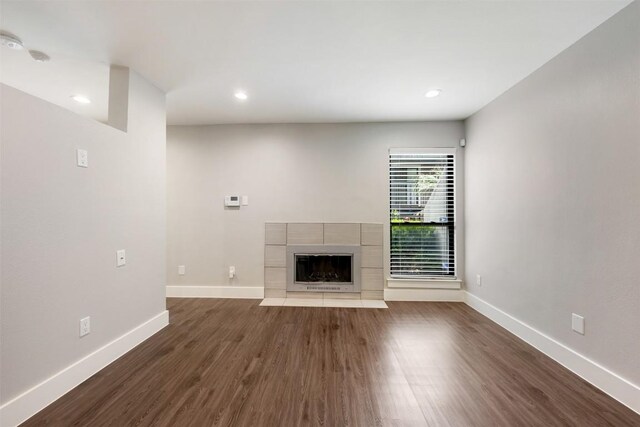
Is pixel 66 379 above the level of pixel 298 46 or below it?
below

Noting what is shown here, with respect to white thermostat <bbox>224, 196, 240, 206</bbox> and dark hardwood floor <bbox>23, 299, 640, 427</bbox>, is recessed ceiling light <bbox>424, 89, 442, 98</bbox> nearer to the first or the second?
dark hardwood floor <bbox>23, 299, 640, 427</bbox>

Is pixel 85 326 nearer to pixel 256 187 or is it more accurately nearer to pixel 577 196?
pixel 256 187

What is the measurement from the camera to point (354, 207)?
3918mm

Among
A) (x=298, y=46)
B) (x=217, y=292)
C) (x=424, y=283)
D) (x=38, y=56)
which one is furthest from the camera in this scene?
(x=217, y=292)

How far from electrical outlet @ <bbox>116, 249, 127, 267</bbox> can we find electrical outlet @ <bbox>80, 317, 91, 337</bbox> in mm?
460

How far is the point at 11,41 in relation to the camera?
1.98m

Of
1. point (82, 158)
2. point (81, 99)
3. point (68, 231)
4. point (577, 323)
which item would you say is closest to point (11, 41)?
point (82, 158)

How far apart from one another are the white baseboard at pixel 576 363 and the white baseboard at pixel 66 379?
3.63 metres

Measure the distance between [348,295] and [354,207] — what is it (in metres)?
1.28

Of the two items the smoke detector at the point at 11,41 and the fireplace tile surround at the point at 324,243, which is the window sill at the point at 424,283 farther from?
the smoke detector at the point at 11,41

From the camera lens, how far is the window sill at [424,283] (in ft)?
12.4

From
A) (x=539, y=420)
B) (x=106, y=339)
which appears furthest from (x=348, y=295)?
(x=106, y=339)

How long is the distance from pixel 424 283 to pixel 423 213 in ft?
3.28

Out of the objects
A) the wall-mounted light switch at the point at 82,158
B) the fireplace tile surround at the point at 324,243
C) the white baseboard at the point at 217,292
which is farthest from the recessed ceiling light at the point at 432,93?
the white baseboard at the point at 217,292
